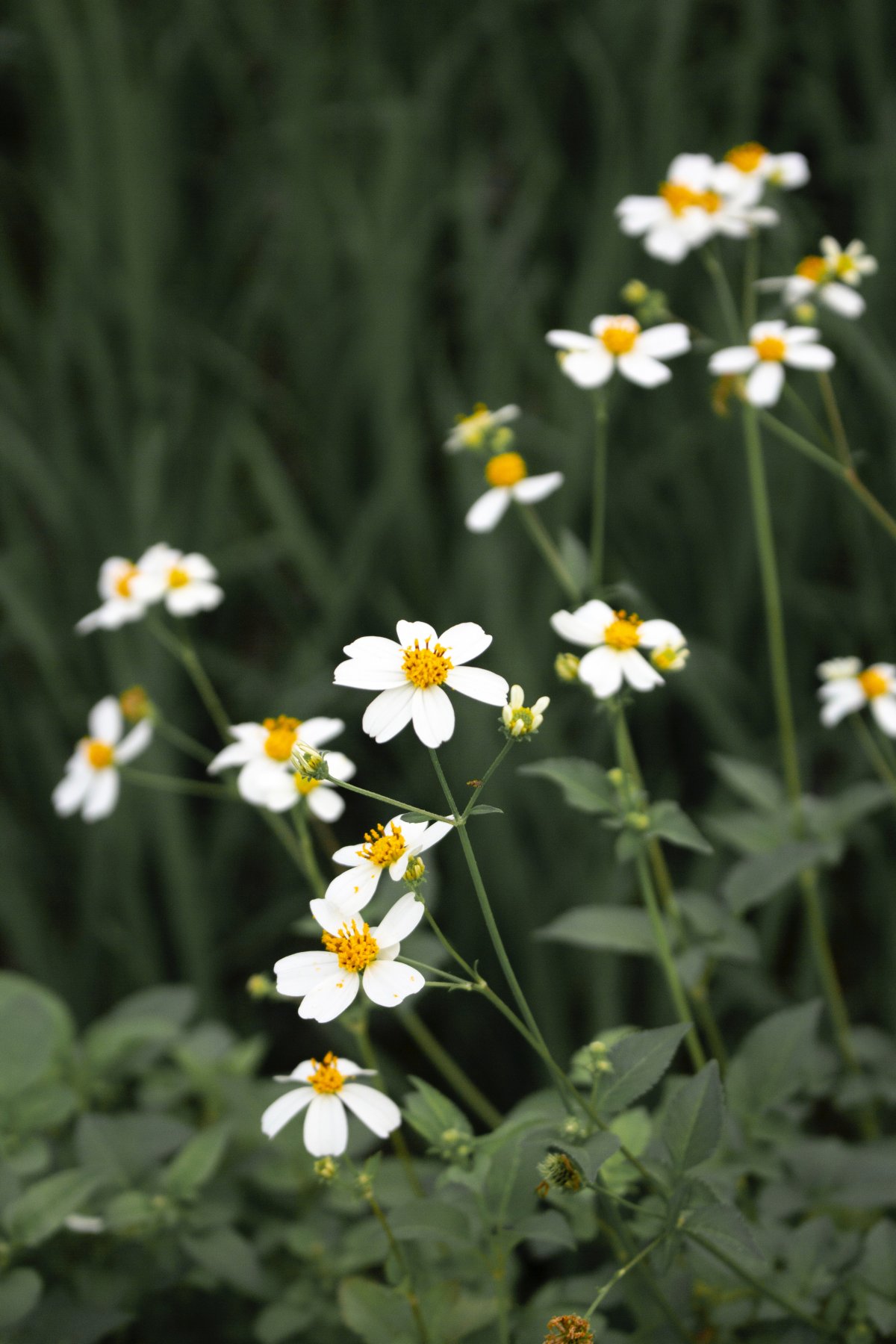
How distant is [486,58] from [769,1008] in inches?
89.9

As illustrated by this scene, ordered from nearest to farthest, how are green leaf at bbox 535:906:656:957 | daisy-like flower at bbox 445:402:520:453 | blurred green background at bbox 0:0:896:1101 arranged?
green leaf at bbox 535:906:656:957
daisy-like flower at bbox 445:402:520:453
blurred green background at bbox 0:0:896:1101

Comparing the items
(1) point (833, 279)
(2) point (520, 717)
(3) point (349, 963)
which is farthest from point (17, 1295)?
(1) point (833, 279)

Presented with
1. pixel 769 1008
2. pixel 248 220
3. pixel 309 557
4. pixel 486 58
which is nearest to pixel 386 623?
pixel 309 557

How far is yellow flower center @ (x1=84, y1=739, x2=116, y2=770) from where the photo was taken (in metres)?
1.43

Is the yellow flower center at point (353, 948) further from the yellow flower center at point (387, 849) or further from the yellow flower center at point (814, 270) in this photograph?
the yellow flower center at point (814, 270)

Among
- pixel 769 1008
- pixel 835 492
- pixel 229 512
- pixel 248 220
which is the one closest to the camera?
pixel 769 1008

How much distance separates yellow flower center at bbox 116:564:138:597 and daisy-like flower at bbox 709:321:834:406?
0.77 metres

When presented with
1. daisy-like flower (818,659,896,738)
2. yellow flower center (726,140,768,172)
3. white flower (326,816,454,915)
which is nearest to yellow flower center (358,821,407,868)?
white flower (326,816,454,915)

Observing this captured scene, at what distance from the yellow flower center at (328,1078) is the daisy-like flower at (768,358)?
898 millimetres

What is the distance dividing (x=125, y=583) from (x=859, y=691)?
0.94 meters

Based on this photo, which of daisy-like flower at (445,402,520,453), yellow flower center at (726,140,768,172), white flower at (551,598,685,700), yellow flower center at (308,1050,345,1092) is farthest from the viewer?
yellow flower center at (726,140,768,172)

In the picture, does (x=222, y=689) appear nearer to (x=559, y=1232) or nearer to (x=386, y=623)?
(x=386, y=623)

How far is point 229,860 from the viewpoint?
6.63ft

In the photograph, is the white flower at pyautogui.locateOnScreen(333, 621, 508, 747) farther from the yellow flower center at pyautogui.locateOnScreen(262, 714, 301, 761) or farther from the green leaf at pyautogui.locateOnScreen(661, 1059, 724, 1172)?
the green leaf at pyautogui.locateOnScreen(661, 1059, 724, 1172)
